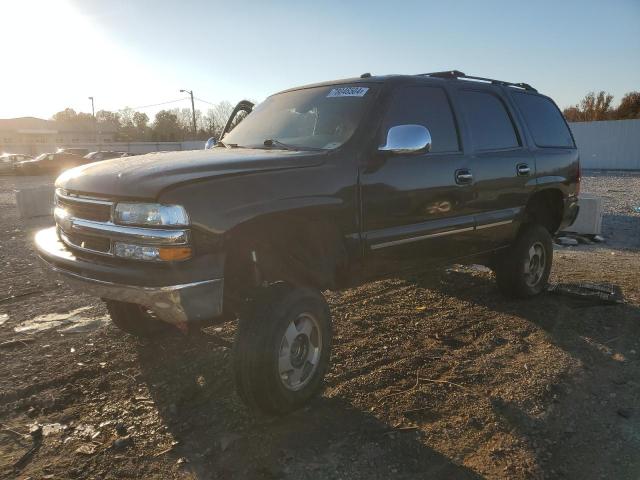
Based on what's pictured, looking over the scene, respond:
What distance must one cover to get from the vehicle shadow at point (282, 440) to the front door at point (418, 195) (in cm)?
112

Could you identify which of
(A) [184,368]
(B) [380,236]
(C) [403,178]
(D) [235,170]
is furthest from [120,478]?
(C) [403,178]

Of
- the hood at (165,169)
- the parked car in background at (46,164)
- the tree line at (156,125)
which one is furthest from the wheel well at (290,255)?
the tree line at (156,125)

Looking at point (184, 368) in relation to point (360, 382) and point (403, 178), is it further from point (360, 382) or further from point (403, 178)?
point (403, 178)

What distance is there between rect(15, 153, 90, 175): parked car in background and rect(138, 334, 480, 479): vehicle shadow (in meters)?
30.3

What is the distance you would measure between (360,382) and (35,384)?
7.16 feet

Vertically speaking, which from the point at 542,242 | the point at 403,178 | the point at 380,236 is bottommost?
the point at 542,242

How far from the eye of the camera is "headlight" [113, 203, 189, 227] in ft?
8.41

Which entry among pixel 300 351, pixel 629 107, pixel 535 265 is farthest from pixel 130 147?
pixel 300 351

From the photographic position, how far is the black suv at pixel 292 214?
8.59 ft

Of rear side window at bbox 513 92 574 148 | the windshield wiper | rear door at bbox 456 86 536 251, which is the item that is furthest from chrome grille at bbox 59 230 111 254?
rear side window at bbox 513 92 574 148

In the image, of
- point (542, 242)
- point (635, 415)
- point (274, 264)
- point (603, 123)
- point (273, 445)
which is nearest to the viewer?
point (273, 445)

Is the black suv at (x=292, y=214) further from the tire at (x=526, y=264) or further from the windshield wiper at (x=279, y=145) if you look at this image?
the tire at (x=526, y=264)

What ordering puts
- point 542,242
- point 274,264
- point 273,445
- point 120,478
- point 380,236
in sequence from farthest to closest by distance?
1. point 542,242
2. point 380,236
3. point 274,264
4. point 273,445
5. point 120,478

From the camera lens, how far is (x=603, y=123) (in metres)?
27.7
